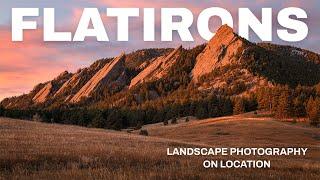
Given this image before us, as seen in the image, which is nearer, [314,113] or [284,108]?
[314,113]

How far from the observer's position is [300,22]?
99.0ft

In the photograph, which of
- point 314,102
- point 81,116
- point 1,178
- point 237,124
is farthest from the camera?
point 81,116

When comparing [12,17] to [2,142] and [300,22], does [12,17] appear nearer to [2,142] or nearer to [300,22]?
[2,142]

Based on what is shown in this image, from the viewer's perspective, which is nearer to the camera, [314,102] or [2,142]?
[2,142]

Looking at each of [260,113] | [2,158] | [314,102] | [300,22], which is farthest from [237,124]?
[2,158]

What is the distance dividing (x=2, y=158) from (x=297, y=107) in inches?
4895

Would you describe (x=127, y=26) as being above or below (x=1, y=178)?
above

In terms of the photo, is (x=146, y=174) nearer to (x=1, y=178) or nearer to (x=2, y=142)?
(x=1, y=178)

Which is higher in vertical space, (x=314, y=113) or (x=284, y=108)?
(x=284, y=108)

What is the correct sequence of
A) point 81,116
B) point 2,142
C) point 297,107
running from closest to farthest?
point 2,142 → point 297,107 → point 81,116

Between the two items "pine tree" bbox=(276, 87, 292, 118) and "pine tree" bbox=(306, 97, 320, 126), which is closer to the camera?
"pine tree" bbox=(306, 97, 320, 126)

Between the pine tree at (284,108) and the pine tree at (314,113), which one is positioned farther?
the pine tree at (284,108)

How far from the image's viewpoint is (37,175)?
59.1 feet

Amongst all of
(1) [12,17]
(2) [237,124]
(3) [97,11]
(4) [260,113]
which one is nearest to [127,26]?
(3) [97,11]
